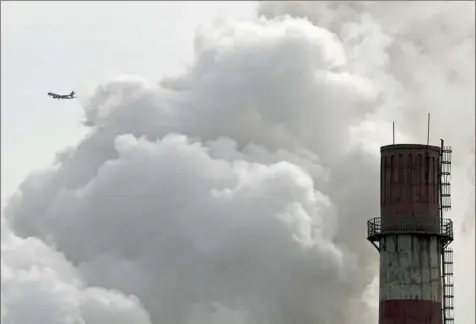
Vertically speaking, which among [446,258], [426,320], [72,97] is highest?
[72,97]

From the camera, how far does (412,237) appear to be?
11481 cm

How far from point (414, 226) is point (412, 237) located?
1042 mm

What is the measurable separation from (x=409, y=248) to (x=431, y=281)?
338 cm

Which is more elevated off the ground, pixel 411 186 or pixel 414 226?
pixel 411 186

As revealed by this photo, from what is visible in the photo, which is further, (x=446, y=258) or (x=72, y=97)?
(x=72, y=97)

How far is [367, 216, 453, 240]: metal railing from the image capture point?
4508 inches

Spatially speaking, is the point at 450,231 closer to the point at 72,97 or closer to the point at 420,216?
the point at 420,216

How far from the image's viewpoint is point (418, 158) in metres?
116

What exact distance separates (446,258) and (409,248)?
623 centimetres

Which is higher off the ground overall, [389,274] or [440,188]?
[440,188]

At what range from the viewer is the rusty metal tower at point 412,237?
114 meters

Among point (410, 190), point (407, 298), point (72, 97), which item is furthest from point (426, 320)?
point (72, 97)

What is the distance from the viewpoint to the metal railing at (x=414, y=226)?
11450 cm

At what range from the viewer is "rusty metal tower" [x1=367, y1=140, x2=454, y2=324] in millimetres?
113750
